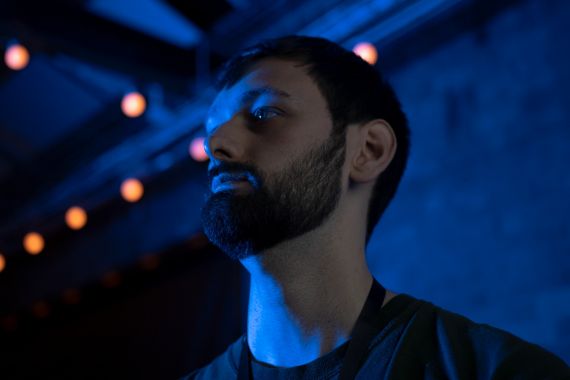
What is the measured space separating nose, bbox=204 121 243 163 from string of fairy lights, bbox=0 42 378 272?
3.58 ft

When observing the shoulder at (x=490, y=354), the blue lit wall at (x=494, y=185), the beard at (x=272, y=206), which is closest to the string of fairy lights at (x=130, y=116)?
the blue lit wall at (x=494, y=185)

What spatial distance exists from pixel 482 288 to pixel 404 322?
238cm

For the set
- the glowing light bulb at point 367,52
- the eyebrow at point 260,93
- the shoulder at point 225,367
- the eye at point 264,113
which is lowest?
the shoulder at point 225,367

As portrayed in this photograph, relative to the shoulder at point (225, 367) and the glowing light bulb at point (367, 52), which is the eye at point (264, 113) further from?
the glowing light bulb at point (367, 52)

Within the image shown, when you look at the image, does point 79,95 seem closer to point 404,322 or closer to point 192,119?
point 192,119

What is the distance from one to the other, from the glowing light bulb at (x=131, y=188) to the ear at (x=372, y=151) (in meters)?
3.94

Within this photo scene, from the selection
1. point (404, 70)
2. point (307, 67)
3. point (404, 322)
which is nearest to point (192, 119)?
point (404, 70)

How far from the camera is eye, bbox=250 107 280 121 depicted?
1606 mm

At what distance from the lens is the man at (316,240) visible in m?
1.32

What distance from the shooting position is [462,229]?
150 inches

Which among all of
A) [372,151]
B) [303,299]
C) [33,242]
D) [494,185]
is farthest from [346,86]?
[33,242]

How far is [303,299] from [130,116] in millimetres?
3461

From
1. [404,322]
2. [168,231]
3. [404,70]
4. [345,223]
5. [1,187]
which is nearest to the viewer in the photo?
[404,322]

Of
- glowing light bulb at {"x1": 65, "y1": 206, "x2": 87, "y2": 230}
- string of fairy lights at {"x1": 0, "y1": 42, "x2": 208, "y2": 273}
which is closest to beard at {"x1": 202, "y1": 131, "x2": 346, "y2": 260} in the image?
string of fairy lights at {"x1": 0, "y1": 42, "x2": 208, "y2": 273}
